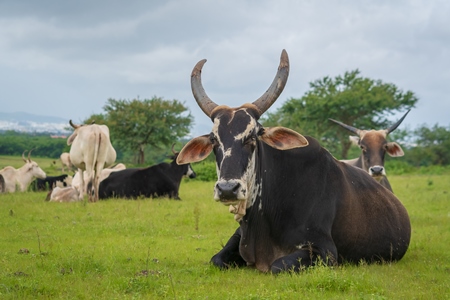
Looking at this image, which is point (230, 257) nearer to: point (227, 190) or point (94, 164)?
point (227, 190)

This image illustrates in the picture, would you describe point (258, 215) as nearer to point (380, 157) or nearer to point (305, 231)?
point (305, 231)

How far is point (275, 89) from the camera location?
693 cm

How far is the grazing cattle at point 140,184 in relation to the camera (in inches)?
691

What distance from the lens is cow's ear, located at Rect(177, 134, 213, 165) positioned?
21.7ft

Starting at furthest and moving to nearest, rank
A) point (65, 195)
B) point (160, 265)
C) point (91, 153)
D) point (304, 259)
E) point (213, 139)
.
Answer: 1. point (91, 153)
2. point (65, 195)
3. point (160, 265)
4. point (213, 139)
5. point (304, 259)

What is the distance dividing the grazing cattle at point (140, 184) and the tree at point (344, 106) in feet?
89.2

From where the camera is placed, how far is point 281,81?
6965 millimetres

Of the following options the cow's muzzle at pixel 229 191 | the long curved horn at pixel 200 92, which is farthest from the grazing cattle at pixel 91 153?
the cow's muzzle at pixel 229 191

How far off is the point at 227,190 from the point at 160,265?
6.67ft

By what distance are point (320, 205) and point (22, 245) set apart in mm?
4718

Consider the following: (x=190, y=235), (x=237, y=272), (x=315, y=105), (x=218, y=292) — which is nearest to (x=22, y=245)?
(x=190, y=235)

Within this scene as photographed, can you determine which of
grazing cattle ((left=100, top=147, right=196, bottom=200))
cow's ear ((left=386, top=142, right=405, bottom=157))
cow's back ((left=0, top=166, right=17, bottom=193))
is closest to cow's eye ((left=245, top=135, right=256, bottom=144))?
cow's ear ((left=386, top=142, right=405, bottom=157))

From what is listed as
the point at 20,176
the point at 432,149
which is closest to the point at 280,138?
the point at 20,176

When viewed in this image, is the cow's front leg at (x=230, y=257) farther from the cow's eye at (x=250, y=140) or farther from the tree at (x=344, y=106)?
the tree at (x=344, y=106)
